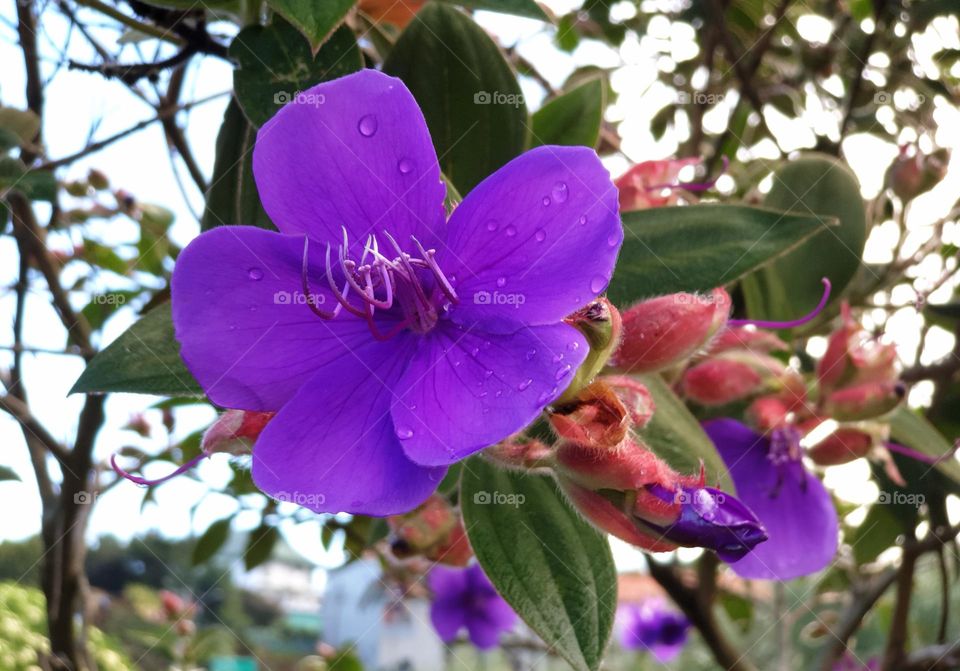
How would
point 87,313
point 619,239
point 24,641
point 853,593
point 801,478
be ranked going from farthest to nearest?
1. point 24,641
2. point 853,593
3. point 87,313
4. point 801,478
5. point 619,239

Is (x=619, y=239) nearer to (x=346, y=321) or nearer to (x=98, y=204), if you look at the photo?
(x=346, y=321)

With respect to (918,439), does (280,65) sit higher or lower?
higher

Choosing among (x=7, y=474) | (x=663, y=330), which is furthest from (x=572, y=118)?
(x=7, y=474)

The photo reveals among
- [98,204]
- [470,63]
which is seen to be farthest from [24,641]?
[470,63]

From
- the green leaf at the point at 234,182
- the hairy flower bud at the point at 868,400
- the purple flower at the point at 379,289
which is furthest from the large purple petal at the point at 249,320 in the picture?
the hairy flower bud at the point at 868,400

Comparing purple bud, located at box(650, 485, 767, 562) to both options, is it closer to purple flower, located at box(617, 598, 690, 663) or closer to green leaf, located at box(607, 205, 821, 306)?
green leaf, located at box(607, 205, 821, 306)

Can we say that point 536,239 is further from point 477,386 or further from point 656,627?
point 656,627
